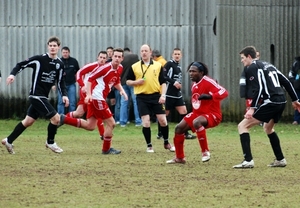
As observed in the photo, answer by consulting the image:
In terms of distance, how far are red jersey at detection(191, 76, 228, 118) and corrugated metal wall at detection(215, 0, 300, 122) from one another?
10.9 meters

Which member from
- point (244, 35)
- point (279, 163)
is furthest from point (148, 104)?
point (244, 35)

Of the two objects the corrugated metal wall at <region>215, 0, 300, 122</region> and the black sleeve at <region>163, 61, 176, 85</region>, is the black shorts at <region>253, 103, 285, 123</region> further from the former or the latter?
the corrugated metal wall at <region>215, 0, 300, 122</region>

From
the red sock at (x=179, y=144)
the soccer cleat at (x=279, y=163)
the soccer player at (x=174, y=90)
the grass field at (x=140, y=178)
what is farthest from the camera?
the soccer player at (x=174, y=90)

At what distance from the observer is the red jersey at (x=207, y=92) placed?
14438 millimetres

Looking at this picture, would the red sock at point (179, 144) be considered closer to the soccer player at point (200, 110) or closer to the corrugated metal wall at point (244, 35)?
the soccer player at point (200, 110)

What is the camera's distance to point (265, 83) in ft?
45.8

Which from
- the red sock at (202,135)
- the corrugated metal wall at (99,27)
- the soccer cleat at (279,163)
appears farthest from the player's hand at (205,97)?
the corrugated metal wall at (99,27)

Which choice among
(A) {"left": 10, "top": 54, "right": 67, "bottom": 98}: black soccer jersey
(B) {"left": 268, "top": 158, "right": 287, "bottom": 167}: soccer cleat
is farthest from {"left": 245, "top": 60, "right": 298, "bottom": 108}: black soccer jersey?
(A) {"left": 10, "top": 54, "right": 67, "bottom": 98}: black soccer jersey

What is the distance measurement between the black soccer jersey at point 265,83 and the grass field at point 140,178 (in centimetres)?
112

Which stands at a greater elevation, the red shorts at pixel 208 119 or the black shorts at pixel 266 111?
the black shorts at pixel 266 111

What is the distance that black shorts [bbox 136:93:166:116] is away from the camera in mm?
17438

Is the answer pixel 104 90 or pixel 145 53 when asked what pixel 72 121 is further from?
pixel 145 53

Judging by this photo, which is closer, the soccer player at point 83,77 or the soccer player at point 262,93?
the soccer player at point 262,93

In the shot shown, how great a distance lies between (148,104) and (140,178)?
4.93 m
